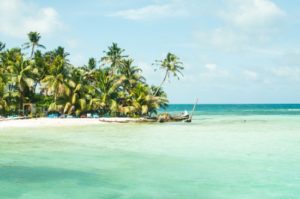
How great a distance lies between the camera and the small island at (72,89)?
4594cm

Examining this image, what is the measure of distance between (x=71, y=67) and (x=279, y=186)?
1615 inches

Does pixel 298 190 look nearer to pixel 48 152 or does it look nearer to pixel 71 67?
pixel 48 152

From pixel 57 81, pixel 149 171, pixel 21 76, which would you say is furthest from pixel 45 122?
pixel 149 171

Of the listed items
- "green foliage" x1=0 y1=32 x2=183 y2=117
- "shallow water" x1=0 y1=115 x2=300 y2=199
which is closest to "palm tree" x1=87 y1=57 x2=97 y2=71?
"green foliage" x1=0 y1=32 x2=183 y2=117

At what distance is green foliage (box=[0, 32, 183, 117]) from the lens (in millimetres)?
45938

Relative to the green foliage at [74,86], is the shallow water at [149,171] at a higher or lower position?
lower

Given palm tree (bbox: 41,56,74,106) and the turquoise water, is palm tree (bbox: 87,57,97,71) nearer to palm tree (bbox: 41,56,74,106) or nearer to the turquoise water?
palm tree (bbox: 41,56,74,106)

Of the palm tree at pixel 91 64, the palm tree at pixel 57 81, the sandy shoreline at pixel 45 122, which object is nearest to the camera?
the sandy shoreline at pixel 45 122

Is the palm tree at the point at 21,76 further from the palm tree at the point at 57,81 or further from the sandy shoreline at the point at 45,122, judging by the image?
the sandy shoreline at the point at 45,122

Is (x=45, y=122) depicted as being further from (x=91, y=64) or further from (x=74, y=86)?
(x=91, y=64)

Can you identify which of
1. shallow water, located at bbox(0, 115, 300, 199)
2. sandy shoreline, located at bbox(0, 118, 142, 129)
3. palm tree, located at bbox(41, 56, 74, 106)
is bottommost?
shallow water, located at bbox(0, 115, 300, 199)

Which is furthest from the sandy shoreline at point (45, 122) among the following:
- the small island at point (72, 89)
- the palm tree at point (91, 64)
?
the palm tree at point (91, 64)

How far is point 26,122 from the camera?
40219mm

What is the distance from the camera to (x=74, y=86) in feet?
153
